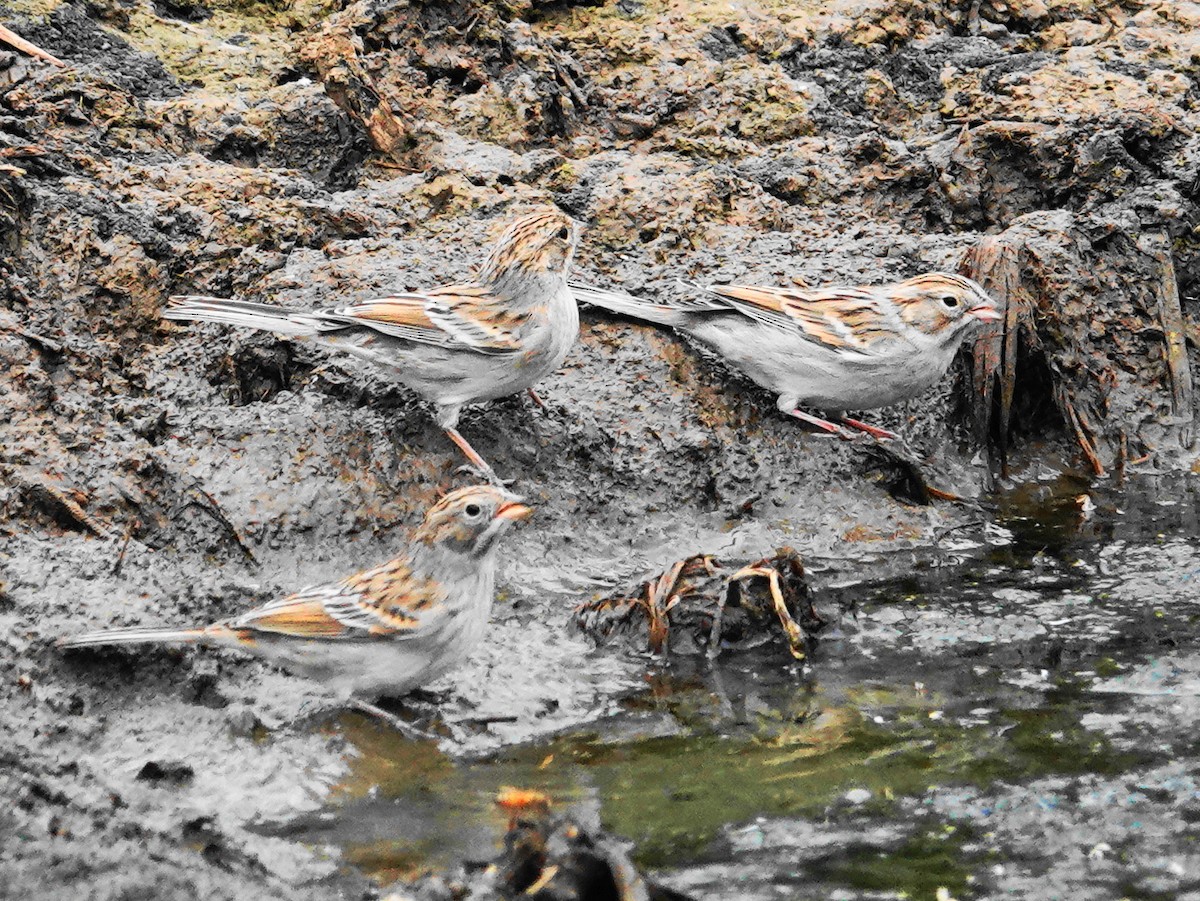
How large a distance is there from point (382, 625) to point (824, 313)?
3.52m

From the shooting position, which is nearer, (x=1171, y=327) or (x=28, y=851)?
(x=28, y=851)

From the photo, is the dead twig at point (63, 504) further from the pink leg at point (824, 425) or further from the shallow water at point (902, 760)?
the pink leg at point (824, 425)

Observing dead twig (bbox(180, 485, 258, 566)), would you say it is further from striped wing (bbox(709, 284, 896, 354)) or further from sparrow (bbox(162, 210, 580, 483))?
striped wing (bbox(709, 284, 896, 354))

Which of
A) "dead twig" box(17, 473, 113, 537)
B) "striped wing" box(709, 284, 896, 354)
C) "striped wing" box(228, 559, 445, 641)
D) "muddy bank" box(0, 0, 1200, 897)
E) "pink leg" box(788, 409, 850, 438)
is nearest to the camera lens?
"striped wing" box(228, 559, 445, 641)

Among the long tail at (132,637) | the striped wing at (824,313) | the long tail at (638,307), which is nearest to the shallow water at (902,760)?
the long tail at (132,637)

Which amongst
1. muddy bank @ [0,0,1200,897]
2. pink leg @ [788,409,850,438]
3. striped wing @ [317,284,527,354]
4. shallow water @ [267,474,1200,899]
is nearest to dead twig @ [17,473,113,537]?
muddy bank @ [0,0,1200,897]

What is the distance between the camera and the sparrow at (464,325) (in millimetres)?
7555

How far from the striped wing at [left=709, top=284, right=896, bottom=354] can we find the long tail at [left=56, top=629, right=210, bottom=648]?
3.67 metres

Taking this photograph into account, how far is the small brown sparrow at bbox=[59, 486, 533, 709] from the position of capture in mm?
6109

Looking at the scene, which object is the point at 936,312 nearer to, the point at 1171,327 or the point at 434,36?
the point at 1171,327

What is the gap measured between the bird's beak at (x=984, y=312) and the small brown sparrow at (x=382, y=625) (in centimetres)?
341

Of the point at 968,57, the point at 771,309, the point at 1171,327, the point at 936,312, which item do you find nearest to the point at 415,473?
the point at 771,309

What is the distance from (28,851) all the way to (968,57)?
8.98 metres

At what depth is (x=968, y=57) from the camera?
11125 mm
